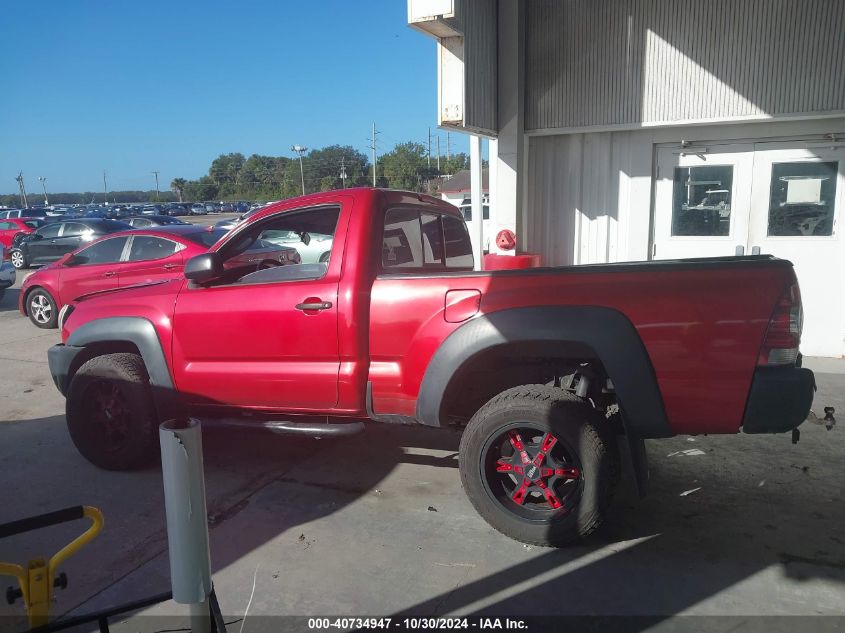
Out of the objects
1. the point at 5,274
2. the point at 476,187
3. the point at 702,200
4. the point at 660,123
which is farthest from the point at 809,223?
the point at 5,274

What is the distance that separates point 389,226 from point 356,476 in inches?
70.3

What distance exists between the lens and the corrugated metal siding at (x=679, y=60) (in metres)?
7.19

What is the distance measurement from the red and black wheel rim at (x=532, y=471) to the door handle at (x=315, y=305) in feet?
4.11

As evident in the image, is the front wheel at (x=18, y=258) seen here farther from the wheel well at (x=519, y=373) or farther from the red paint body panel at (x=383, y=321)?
the wheel well at (x=519, y=373)

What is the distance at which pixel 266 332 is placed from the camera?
4.19 meters

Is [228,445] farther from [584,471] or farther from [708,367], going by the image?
[708,367]

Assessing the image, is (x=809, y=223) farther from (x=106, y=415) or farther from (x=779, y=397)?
(x=106, y=415)

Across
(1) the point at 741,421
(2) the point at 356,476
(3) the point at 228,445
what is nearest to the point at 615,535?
(1) the point at 741,421

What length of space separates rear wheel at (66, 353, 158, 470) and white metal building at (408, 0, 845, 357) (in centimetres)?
438

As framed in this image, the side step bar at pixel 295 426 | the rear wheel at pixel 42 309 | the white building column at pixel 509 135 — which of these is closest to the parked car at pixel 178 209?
the rear wheel at pixel 42 309

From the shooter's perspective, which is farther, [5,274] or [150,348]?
[5,274]

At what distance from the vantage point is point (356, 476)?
185 inches

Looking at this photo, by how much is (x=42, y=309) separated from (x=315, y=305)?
8887 millimetres

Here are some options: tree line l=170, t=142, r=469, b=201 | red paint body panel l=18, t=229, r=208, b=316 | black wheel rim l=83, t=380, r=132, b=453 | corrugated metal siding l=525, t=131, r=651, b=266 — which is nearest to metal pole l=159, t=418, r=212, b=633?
black wheel rim l=83, t=380, r=132, b=453
